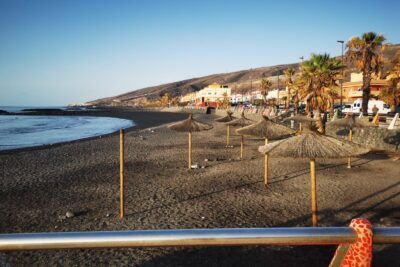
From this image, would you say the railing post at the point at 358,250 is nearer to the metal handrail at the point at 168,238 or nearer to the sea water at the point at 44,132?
the metal handrail at the point at 168,238

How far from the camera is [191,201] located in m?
9.37

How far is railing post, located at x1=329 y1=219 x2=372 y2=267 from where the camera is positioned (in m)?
1.23

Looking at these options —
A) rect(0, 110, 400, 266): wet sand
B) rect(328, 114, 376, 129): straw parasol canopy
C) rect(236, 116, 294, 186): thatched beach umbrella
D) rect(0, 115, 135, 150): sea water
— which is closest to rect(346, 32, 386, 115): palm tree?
rect(328, 114, 376, 129): straw parasol canopy

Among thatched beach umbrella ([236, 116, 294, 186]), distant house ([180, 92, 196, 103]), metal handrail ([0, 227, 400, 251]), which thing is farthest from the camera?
distant house ([180, 92, 196, 103])

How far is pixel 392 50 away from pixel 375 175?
19548 cm

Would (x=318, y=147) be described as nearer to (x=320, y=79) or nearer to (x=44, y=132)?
(x=320, y=79)

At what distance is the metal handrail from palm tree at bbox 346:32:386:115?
95.5 ft

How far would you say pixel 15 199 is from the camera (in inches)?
381

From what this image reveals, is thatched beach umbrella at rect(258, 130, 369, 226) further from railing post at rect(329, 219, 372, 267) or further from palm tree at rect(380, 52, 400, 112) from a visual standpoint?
palm tree at rect(380, 52, 400, 112)

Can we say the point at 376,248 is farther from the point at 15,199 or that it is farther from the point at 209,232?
the point at 15,199

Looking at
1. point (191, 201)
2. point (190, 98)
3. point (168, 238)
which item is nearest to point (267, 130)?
point (191, 201)

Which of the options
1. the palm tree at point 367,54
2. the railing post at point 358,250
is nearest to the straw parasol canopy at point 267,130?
the railing post at point 358,250

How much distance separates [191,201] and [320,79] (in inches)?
588

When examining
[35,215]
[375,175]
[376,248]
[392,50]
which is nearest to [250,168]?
[375,175]
